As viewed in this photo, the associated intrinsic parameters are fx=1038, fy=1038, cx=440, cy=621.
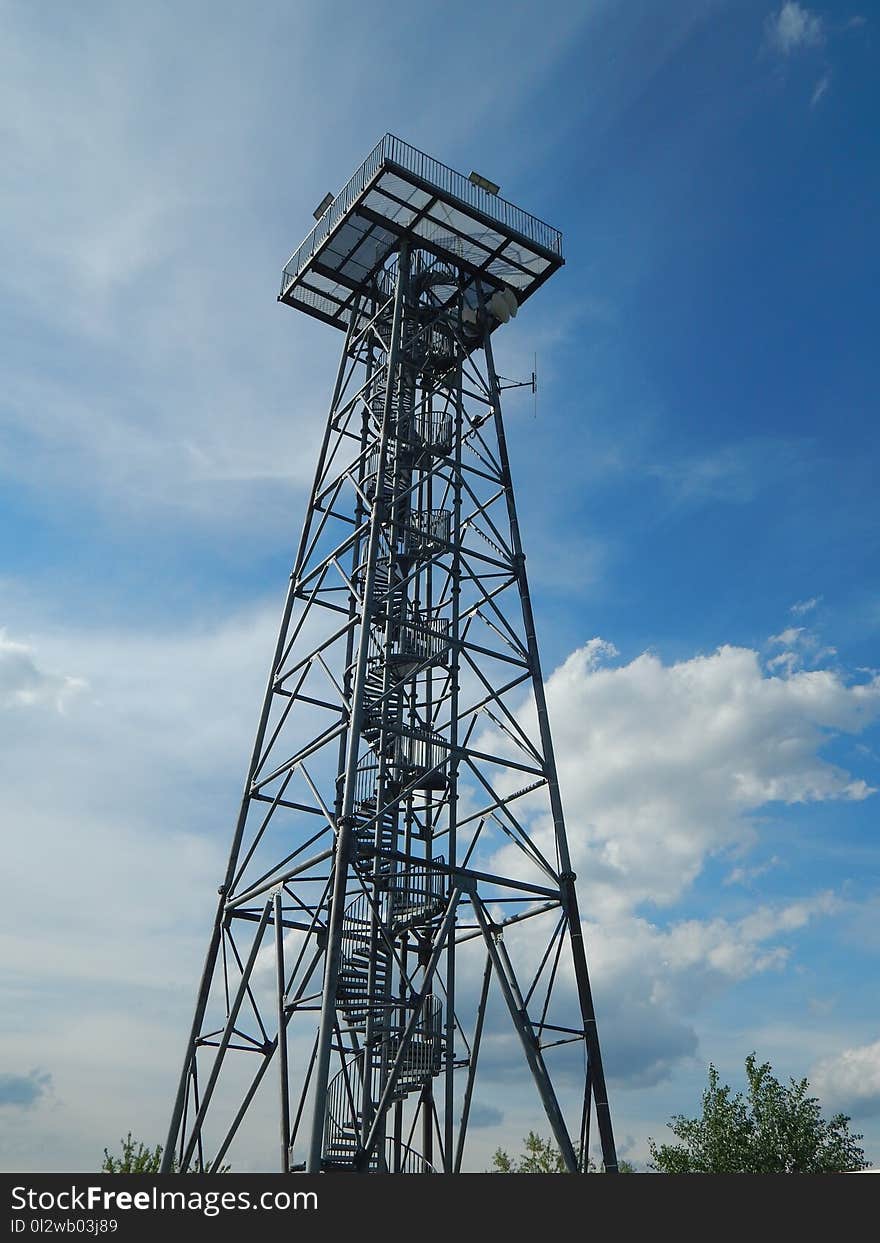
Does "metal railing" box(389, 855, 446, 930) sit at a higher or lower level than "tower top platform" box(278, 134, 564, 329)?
lower

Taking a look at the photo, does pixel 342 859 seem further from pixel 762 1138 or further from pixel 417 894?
pixel 762 1138

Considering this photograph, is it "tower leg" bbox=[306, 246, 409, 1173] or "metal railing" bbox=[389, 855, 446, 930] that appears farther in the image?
"metal railing" bbox=[389, 855, 446, 930]

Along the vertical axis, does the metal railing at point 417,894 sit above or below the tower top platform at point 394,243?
below

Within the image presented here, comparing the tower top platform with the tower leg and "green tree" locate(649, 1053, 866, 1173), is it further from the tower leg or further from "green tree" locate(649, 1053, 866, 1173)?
"green tree" locate(649, 1053, 866, 1173)

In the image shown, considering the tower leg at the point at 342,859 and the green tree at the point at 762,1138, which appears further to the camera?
the green tree at the point at 762,1138

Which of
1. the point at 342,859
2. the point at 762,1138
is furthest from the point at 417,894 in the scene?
the point at 762,1138

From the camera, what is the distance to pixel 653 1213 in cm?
1050

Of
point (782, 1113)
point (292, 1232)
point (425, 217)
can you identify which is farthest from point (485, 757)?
point (782, 1113)

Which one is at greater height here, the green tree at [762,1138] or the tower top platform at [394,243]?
the tower top platform at [394,243]

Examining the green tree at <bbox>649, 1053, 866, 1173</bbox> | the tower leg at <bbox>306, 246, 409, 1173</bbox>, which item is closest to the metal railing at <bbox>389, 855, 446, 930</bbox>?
the tower leg at <bbox>306, 246, 409, 1173</bbox>

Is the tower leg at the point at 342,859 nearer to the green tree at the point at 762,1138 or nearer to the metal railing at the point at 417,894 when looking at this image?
the metal railing at the point at 417,894

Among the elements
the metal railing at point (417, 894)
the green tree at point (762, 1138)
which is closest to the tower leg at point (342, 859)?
the metal railing at point (417, 894)

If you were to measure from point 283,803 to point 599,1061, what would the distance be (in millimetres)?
7083

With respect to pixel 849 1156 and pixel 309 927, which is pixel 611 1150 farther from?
pixel 849 1156
